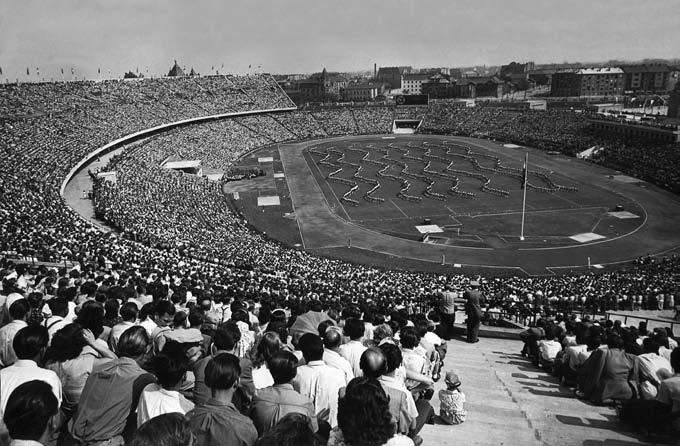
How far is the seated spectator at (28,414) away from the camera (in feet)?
14.8

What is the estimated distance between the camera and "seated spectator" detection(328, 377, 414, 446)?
436 centimetres

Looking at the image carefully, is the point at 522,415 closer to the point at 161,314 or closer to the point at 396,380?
the point at 396,380

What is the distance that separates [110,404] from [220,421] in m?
1.66

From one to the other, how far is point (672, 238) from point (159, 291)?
4658cm

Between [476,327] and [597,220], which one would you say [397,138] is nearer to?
[597,220]

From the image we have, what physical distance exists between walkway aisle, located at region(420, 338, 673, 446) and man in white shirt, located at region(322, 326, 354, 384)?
174 centimetres

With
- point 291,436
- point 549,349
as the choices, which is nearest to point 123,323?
point 291,436

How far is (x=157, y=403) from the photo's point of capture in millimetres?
5500

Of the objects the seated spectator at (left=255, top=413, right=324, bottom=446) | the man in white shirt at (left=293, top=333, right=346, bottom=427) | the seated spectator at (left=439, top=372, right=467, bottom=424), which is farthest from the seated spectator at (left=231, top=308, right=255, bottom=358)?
the seated spectator at (left=255, top=413, right=324, bottom=446)

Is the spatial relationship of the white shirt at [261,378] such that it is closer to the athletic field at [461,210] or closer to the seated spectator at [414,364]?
the seated spectator at [414,364]

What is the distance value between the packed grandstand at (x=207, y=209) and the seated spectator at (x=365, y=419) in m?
6.94

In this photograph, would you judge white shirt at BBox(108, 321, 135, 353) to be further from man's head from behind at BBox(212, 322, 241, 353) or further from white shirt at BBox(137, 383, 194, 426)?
white shirt at BBox(137, 383, 194, 426)

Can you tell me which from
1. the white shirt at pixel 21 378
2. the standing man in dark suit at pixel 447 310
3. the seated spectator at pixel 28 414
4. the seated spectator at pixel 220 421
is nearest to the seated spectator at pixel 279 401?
the seated spectator at pixel 220 421

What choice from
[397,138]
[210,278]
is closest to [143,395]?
[210,278]
